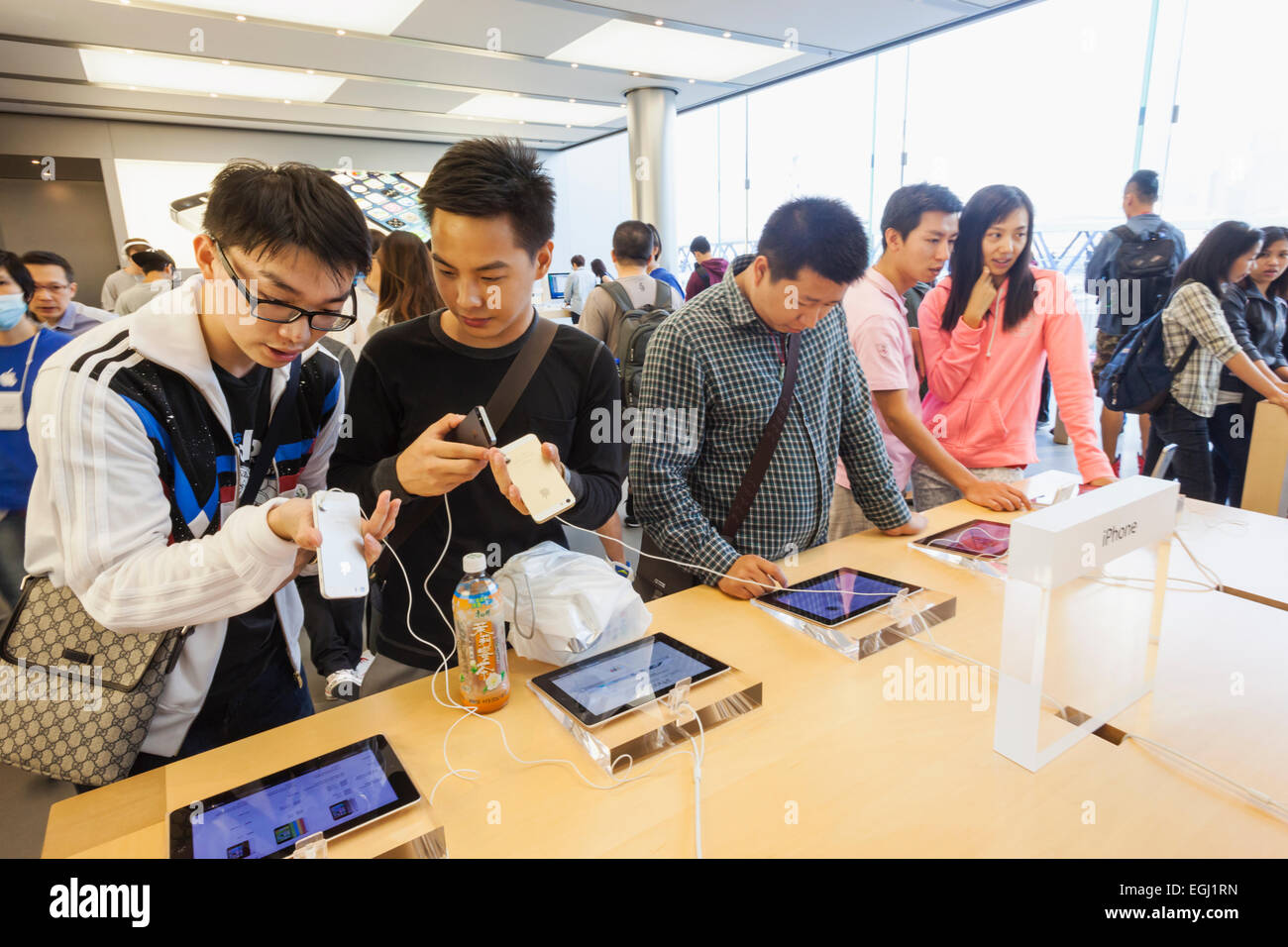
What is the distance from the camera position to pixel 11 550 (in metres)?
2.60

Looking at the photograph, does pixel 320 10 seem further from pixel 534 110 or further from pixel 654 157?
pixel 534 110

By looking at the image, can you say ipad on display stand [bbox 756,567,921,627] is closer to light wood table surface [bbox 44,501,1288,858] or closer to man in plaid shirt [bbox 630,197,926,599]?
man in plaid shirt [bbox 630,197,926,599]

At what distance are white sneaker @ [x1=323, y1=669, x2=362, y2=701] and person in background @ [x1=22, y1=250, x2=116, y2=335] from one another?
171cm

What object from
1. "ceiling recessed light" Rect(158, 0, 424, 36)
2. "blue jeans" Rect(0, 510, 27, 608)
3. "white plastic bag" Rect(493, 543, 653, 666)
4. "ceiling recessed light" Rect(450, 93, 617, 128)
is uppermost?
"ceiling recessed light" Rect(450, 93, 617, 128)

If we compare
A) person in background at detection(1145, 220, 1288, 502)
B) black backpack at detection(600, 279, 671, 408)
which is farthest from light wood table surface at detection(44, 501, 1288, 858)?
person in background at detection(1145, 220, 1288, 502)

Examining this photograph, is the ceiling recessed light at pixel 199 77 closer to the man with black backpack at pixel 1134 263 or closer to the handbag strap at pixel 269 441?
the handbag strap at pixel 269 441

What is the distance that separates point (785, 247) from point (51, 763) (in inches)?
62.4

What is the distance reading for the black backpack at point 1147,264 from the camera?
4281 millimetres

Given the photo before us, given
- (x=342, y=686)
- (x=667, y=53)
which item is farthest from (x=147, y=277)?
(x=667, y=53)

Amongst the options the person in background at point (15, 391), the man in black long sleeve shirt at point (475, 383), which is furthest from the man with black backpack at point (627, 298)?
the person in background at point (15, 391)

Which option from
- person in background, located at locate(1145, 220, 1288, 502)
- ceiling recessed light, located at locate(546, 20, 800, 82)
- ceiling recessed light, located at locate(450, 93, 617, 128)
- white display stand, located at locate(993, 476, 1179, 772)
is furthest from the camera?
ceiling recessed light, located at locate(450, 93, 617, 128)

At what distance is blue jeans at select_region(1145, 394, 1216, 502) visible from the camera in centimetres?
324

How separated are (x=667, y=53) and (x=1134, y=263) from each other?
459 cm
